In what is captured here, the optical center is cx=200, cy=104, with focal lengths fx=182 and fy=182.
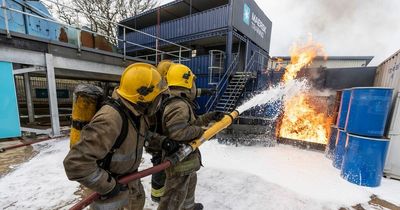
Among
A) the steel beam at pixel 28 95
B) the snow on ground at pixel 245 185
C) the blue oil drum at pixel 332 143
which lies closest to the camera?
the snow on ground at pixel 245 185

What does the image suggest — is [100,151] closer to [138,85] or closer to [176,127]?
[138,85]

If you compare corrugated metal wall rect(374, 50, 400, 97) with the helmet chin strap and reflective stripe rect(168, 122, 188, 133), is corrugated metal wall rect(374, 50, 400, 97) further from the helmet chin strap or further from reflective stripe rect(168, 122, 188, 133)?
the helmet chin strap

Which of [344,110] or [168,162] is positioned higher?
[344,110]

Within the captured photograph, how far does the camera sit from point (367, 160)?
3.73 m

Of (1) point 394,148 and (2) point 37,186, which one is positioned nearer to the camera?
(2) point 37,186

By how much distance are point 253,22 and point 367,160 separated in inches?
450

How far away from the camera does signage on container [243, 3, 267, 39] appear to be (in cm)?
1158

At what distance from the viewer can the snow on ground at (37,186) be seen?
3.04 m

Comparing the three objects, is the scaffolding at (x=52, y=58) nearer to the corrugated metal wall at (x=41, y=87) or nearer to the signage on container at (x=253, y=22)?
the signage on container at (x=253, y=22)

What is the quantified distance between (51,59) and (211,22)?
326 inches

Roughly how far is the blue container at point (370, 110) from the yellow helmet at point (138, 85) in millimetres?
4518

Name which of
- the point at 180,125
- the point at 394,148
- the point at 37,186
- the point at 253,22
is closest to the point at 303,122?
the point at 394,148

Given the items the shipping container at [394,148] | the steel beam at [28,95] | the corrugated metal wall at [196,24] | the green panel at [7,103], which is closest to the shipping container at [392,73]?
the shipping container at [394,148]

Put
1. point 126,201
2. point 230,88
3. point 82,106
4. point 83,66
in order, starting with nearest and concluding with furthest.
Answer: point 82,106, point 126,201, point 83,66, point 230,88
